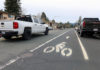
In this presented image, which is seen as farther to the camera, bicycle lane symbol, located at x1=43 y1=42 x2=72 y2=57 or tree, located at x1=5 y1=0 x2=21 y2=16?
tree, located at x1=5 y1=0 x2=21 y2=16

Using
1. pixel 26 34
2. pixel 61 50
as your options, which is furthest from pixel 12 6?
pixel 61 50

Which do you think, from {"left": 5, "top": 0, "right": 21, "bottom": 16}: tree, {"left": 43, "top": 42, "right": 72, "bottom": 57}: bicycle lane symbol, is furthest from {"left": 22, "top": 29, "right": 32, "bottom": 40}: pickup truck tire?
{"left": 5, "top": 0, "right": 21, "bottom": 16}: tree

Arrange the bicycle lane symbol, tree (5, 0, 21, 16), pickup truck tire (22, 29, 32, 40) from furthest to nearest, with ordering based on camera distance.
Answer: tree (5, 0, 21, 16)
pickup truck tire (22, 29, 32, 40)
the bicycle lane symbol

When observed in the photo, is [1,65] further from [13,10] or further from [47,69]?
[13,10]

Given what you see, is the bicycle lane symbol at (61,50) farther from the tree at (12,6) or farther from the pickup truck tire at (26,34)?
the tree at (12,6)

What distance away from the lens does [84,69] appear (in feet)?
12.7

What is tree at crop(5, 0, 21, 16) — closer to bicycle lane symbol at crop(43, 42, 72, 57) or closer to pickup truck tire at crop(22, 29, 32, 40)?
pickup truck tire at crop(22, 29, 32, 40)

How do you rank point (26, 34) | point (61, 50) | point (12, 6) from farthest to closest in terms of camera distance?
point (12, 6) → point (26, 34) → point (61, 50)

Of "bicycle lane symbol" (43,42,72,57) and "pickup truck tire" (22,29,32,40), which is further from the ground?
"pickup truck tire" (22,29,32,40)

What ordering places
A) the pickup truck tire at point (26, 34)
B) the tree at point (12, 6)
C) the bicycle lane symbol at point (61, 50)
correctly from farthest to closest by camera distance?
1. the tree at point (12, 6)
2. the pickup truck tire at point (26, 34)
3. the bicycle lane symbol at point (61, 50)

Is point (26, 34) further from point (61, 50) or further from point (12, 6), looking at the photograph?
point (12, 6)

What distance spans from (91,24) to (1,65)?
10.4m

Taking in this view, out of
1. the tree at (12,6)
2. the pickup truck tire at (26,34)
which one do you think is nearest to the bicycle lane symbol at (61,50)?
the pickup truck tire at (26,34)

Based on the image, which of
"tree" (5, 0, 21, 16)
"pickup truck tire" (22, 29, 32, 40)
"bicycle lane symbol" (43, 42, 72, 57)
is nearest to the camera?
"bicycle lane symbol" (43, 42, 72, 57)
